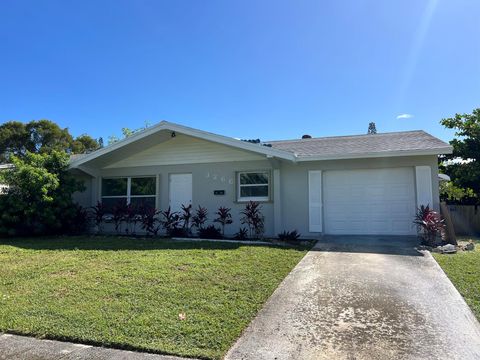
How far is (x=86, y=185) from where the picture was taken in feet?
48.2

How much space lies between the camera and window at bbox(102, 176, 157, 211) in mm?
13602

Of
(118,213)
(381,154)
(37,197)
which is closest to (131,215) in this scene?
(118,213)

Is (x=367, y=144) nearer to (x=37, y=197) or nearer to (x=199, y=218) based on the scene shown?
(x=199, y=218)

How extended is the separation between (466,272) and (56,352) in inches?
256

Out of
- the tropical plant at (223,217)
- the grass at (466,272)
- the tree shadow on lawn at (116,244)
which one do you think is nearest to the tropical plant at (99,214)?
the tree shadow on lawn at (116,244)

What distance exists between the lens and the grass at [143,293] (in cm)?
398

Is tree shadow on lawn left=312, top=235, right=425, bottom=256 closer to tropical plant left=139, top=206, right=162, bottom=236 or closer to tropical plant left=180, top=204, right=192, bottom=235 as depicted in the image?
tropical plant left=180, top=204, right=192, bottom=235

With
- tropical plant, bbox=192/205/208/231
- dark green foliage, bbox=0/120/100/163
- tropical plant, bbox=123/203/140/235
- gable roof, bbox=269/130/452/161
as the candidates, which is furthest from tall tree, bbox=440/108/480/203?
dark green foliage, bbox=0/120/100/163

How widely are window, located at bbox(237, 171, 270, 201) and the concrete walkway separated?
8.67 m

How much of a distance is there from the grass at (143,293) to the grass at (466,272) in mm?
2724

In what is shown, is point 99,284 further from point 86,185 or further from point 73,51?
point 73,51

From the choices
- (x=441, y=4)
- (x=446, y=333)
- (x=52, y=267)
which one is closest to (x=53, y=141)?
(x=52, y=267)

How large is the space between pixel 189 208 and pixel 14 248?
17.1 feet

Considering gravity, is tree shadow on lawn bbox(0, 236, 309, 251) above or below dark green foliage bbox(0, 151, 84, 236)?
below
